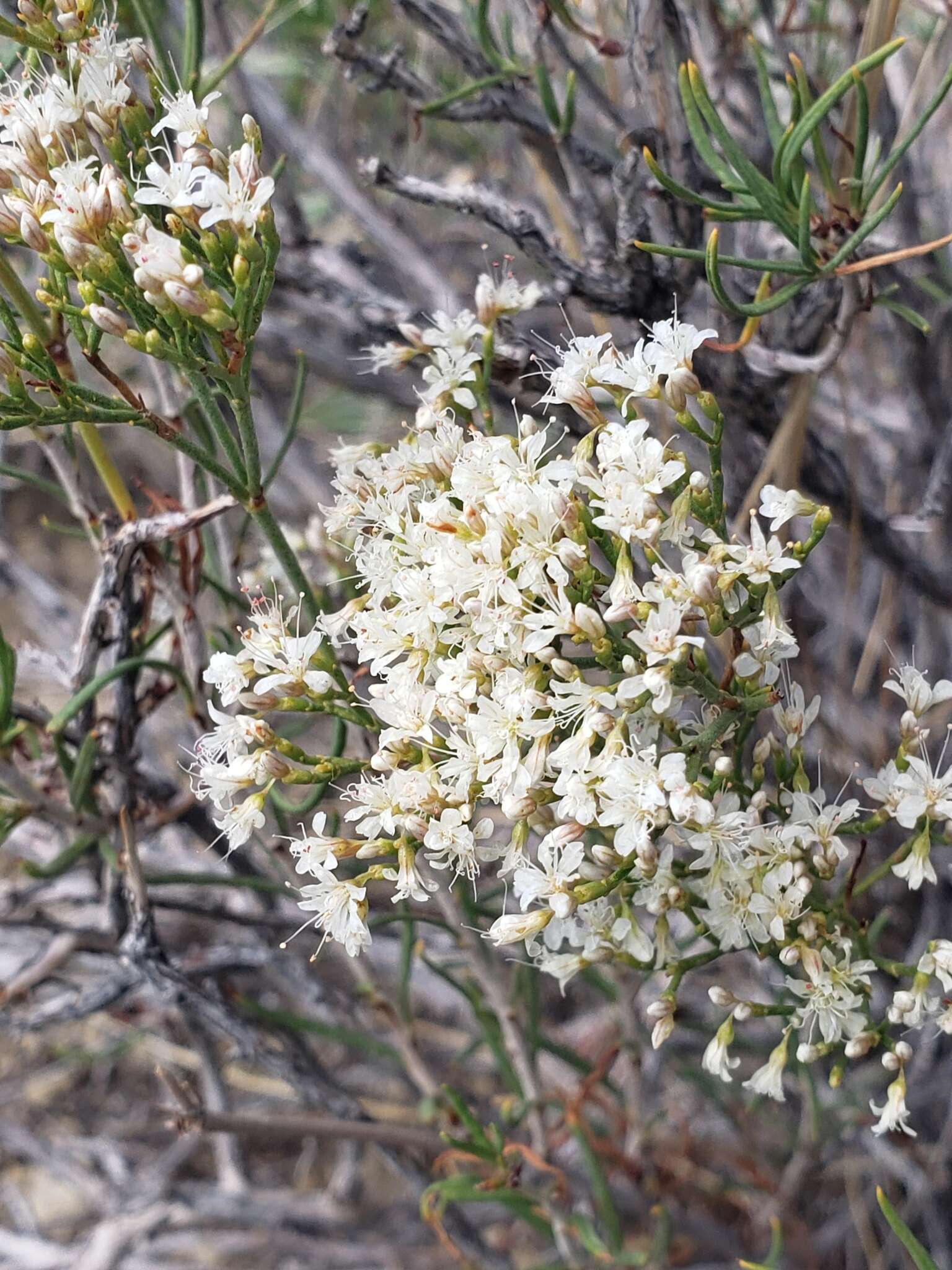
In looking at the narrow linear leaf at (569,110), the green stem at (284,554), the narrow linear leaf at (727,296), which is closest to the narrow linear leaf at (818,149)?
the narrow linear leaf at (727,296)

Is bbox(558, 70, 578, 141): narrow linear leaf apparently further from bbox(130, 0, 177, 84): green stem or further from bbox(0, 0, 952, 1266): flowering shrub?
bbox(130, 0, 177, 84): green stem

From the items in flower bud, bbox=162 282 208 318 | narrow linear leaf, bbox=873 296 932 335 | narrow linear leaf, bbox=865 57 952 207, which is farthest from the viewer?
narrow linear leaf, bbox=873 296 932 335

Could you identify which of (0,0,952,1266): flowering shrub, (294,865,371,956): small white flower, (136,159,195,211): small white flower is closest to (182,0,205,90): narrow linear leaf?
(0,0,952,1266): flowering shrub

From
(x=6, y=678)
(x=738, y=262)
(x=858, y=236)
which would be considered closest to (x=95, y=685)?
(x=6, y=678)

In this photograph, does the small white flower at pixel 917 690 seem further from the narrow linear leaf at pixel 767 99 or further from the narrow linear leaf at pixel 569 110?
the narrow linear leaf at pixel 569 110

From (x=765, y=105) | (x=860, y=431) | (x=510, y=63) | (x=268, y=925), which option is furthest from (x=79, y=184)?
(x=860, y=431)

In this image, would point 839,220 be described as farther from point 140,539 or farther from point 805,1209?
point 805,1209
